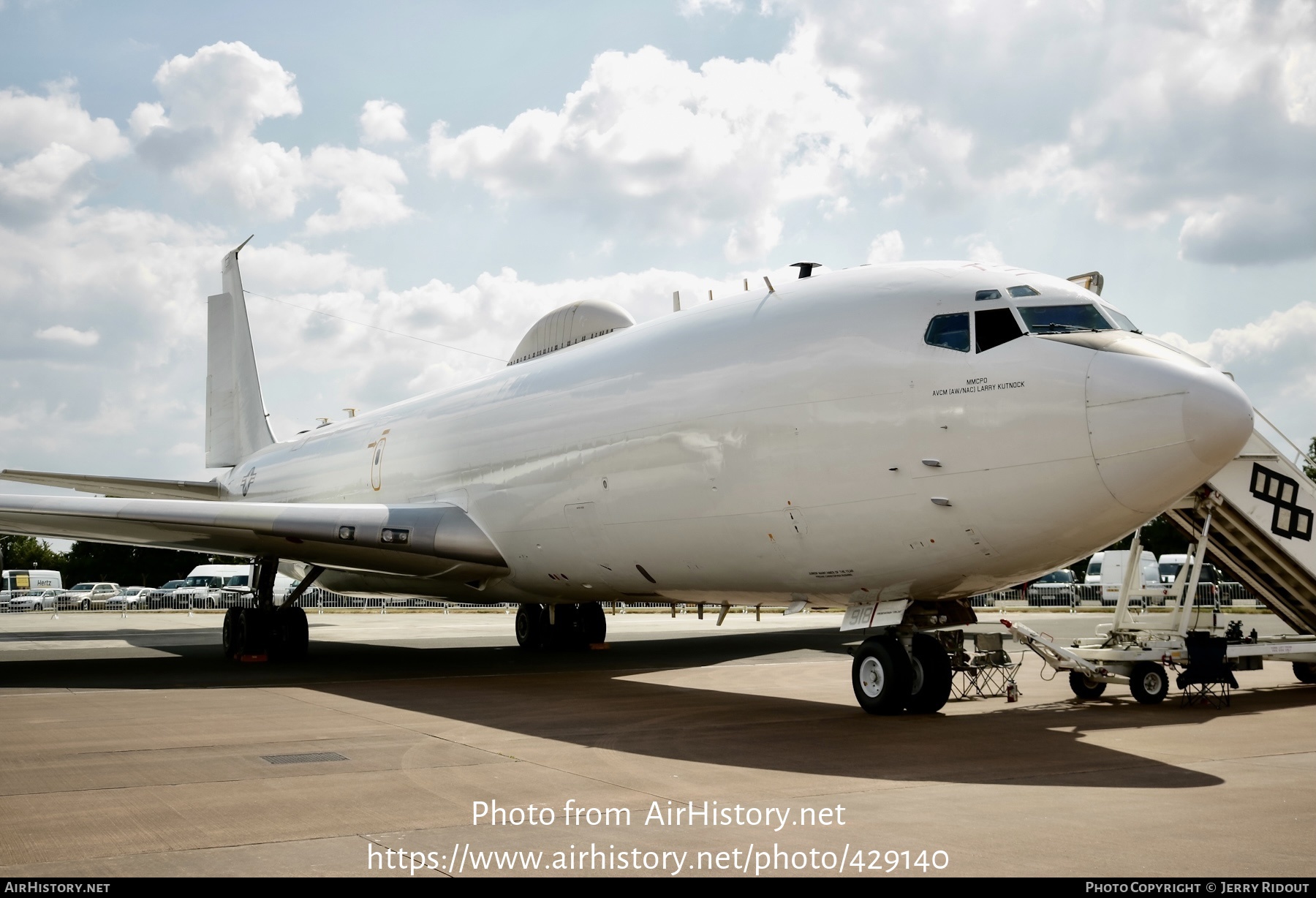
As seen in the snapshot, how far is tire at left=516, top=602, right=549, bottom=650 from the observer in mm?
21859

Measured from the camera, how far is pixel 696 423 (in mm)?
11953

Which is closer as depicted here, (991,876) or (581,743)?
(991,876)

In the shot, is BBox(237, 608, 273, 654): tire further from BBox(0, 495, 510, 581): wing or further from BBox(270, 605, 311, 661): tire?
BBox(0, 495, 510, 581): wing

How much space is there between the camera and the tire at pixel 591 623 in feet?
70.4

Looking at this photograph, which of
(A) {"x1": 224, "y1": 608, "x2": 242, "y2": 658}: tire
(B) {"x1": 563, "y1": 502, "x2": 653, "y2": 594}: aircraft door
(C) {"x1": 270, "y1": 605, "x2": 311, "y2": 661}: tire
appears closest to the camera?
(B) {"x1": 563, "y1": 502, "x2": 653, "y2": 594}: aircraft door

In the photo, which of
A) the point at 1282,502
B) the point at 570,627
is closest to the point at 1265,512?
the point at 1282,502

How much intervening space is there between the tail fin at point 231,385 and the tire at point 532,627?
928 centimetres

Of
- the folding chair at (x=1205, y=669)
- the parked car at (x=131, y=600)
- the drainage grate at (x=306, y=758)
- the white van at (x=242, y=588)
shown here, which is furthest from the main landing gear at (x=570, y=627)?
the parked car at (x=131, y=600)

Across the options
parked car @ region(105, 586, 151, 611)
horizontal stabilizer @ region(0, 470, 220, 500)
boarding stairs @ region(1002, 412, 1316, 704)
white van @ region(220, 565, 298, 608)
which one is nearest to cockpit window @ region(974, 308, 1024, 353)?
boarding stairs @ region(1002, 412, 1316, 704)

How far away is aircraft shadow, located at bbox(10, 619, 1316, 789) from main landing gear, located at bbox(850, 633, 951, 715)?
174mm

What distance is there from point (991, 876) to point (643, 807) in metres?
2.28

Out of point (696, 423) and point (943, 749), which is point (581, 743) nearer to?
point (943, 749)

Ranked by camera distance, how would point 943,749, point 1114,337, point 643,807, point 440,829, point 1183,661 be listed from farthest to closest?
1. point 1183,661
2. point 1114,337
3. point 943,749
4. point 643,807
5. point 440,829
